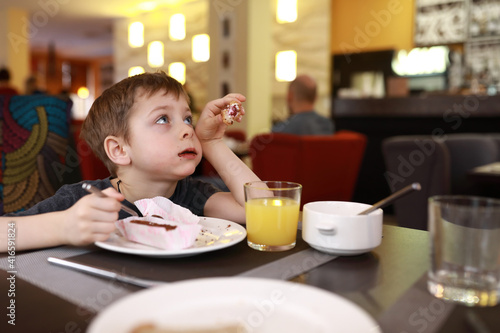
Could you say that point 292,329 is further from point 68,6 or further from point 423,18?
point 68,6

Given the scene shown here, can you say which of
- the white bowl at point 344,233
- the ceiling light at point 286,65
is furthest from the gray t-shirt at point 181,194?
the ceiling light at point 286,65

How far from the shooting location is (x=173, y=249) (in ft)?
2.43

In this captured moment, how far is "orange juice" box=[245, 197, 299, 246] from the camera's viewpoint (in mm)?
821

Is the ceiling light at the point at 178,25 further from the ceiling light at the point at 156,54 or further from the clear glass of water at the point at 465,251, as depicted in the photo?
the clear glass of water at the point at 465,251

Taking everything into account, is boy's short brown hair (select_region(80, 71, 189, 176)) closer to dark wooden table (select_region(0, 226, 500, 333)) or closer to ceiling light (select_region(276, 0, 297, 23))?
dark wooden table (select_region(0, 226, 500, 333))

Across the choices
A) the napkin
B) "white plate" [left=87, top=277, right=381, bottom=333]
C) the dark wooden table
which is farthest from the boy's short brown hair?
"white plate" [left=87, top=277, right=381, bottom=333]

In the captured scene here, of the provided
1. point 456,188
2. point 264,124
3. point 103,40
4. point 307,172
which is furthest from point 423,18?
point 103,40

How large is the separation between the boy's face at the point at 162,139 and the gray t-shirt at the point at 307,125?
230 cm

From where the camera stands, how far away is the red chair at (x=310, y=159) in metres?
2.64

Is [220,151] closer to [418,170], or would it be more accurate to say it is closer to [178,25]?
[418,170]

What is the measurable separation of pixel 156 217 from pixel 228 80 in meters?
5.14

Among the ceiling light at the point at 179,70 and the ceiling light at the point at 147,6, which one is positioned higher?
the ceiling light at the point at 147,6

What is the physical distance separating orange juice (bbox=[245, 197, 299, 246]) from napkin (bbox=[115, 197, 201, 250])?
11 centimetres

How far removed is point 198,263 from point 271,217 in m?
0.17
